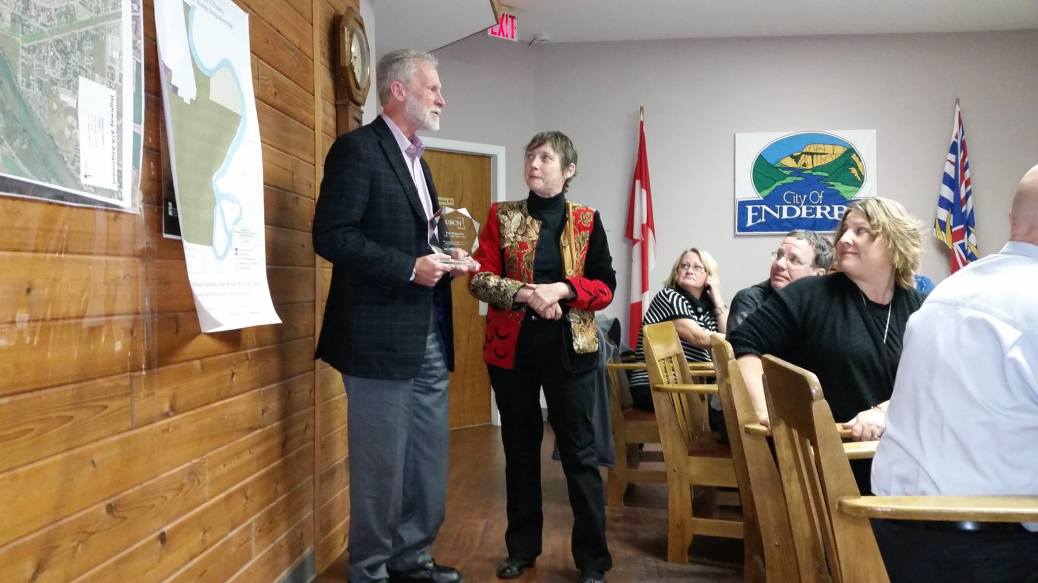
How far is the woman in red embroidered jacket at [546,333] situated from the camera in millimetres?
2287

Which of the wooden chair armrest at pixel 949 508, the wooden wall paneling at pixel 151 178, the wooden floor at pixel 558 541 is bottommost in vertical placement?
the wooden floor at pixel 558 541

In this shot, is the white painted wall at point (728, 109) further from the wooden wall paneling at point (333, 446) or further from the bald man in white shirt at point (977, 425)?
the bald man in white shirt at point (977, 425)

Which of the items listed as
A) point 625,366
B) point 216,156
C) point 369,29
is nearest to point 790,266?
point 625,366

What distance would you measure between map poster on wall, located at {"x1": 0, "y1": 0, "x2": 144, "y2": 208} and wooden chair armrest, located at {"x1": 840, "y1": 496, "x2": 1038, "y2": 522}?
124 centimetres

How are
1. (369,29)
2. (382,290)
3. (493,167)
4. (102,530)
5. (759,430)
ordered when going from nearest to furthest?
1. (102,530)
2. (759,430)
3. (382,290)
4. (369,29)
5. (493,167)

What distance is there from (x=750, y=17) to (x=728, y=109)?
2.27ft

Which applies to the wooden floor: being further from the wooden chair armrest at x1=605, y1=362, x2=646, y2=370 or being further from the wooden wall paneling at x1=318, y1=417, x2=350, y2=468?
the wooden chair armrest at x1=605, y1=362, x2=646, y2=370

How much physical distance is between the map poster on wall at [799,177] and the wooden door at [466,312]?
73.4 inches

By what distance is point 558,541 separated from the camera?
9.22 feet

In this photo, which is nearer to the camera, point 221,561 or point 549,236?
point 221,561

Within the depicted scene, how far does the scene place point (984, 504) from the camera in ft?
3.61

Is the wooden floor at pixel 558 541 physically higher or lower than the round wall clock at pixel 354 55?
lower

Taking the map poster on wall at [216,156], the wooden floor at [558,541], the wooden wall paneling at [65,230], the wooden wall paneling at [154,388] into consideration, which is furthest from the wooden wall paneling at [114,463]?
the wooden floor at [558,541]

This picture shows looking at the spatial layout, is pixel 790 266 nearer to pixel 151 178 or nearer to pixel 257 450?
pixel 257 450
